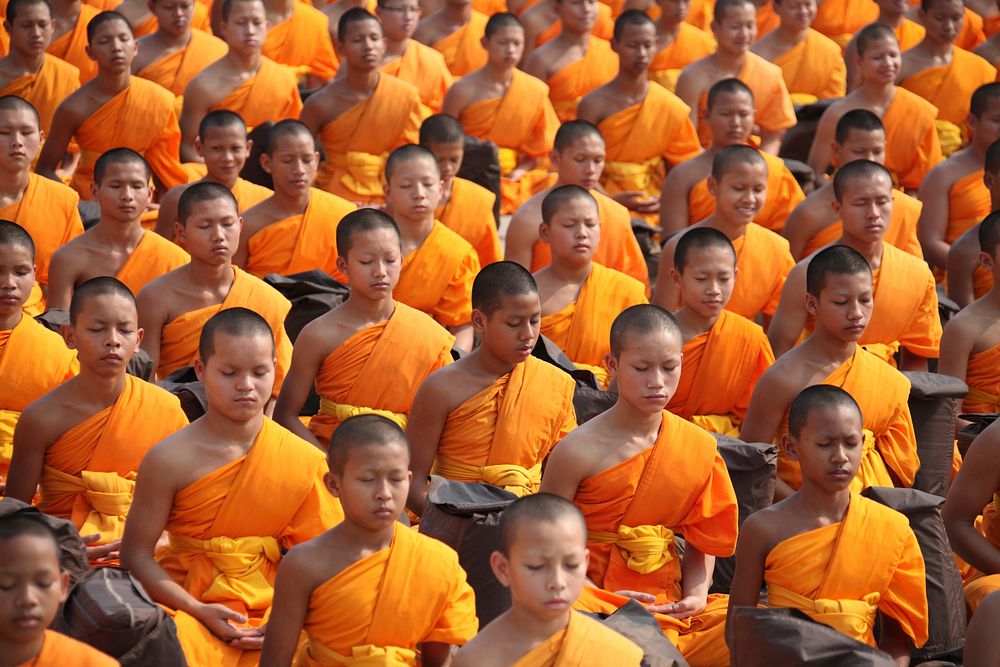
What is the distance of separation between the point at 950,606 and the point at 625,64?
566 centimetres

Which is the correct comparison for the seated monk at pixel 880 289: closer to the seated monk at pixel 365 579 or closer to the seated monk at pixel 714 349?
the seated monk at pixel 714 349

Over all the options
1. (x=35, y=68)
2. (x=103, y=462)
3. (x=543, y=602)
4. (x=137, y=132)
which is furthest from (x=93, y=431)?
(x=35, y=68)

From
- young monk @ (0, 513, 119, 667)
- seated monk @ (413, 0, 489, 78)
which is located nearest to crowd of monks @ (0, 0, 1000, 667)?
young monk @ (0, 513, 119, 667)

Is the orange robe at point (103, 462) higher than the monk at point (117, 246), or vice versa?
the monk at point (117, 246)

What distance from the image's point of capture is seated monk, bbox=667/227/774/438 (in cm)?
773

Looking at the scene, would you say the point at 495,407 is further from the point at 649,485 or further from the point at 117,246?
the point at 117,246

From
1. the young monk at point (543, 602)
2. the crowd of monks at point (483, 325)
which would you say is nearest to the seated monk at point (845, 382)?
the crowd of monks at point (483, 325)

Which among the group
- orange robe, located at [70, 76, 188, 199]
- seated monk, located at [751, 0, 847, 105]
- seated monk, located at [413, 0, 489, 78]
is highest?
seated monk, located at [751, 0, 847, 105]

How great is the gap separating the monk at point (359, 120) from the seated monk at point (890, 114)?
2.55m

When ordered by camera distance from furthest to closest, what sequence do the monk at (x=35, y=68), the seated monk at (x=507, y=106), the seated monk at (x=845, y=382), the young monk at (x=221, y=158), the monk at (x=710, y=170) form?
the seated monk at (x=507, y=106) → the monk at (x=35, y=68) → the monk at (x=710, y=170) → the young monk at (x=221, y=158) → the seated monk at (x=845, y=382)

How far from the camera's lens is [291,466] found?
20.2 feet

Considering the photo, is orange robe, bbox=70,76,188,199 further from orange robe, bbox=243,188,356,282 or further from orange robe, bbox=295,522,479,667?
orange robe, bbox=295,522,479,667

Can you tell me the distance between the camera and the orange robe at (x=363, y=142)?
1066cm

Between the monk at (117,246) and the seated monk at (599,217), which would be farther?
the seated monk at (599,217)
